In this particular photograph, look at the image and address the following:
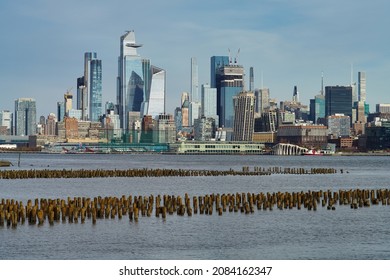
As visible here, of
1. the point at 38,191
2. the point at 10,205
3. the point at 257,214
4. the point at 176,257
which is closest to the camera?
the point at 176,257

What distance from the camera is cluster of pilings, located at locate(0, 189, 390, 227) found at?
58.7 meters

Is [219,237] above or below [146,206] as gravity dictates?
below

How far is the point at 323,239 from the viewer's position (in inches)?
2074

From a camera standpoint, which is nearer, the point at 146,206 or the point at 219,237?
A: the point at 219,237

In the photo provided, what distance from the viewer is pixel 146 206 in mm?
65438

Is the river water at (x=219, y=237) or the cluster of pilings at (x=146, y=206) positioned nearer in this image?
the river water at (x=219, y=237)

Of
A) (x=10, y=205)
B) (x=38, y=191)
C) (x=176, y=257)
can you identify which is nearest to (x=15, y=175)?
(x=38, y=191)

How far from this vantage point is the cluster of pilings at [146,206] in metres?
58.7

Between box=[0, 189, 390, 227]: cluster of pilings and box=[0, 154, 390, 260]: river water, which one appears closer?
box=[0, 154, 390, 260]: river water

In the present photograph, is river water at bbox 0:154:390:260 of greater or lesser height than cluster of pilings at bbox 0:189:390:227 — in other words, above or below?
below

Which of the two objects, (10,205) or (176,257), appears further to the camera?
(10,205)
